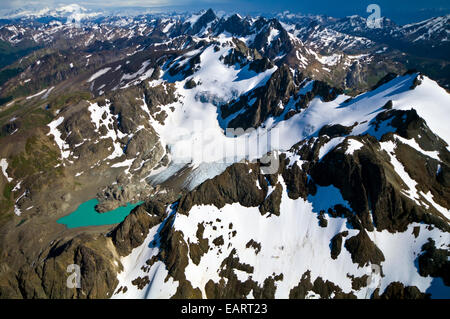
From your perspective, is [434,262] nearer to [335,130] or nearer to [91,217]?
[335,130]

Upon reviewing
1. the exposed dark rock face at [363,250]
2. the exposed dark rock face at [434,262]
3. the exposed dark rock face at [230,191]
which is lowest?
the exposed dark rock face at [363,250]

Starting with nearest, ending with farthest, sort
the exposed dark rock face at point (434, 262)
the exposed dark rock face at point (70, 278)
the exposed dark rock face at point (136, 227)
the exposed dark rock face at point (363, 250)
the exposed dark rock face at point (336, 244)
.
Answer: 1. the exposed dark rock face at point (434, 262)
2. the exposed dark rock face at point (70, 278)
3. the exposed dark rock face at point (363, 250)
4. the exposed dark rock face at point (336, 244)
5. the exposed dark rock face at point (136, 227)

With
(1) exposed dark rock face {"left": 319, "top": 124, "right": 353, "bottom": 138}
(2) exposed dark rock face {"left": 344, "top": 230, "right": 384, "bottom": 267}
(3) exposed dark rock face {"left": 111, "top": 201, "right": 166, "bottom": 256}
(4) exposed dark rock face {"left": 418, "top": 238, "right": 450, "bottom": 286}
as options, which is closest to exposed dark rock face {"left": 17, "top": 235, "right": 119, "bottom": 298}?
(3) exposed dark rock face {"left": 111, "top": 201, "right": 166, "bottom": 256}

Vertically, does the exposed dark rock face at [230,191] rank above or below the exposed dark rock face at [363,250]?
above

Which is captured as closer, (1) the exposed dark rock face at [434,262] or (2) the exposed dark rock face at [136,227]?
(1) the exposed dark rock face at [434,262]

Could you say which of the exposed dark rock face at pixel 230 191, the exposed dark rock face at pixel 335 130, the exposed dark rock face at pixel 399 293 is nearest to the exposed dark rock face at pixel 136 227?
the exposed dark rock face at pixel 230 191

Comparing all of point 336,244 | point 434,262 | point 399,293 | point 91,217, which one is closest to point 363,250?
point 336,244

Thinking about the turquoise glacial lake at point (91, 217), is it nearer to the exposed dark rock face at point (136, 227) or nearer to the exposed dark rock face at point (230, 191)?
the exposed dark rock face at point (136, 227)

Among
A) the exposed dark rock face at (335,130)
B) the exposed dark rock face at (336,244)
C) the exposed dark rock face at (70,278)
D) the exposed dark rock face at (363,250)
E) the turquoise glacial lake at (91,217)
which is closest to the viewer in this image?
the exposed dark rock face at (70,278)
